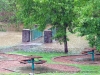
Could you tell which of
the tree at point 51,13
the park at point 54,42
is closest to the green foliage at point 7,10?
the park at point 54,42

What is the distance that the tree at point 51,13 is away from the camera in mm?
20406

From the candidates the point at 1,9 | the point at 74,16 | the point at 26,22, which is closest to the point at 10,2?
the point at 1,9

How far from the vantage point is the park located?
48.1 ft

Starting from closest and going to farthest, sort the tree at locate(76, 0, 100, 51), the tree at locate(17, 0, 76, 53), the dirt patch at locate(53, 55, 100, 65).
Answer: the tree at locate(76, 0, 100, 51)
the dirt patch at locate(53, 55, 100, 65)
the tree at locate(17, 0, 76, 53)

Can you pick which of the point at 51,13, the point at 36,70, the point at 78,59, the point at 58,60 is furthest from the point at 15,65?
the point at 51,13

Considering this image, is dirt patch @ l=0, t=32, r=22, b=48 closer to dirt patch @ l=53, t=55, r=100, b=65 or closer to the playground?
the playground

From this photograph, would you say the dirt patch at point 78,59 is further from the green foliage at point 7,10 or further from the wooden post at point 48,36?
the green foliage at point 7,10

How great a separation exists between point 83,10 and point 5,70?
14.2ft

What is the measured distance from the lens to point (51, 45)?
26.1 meters

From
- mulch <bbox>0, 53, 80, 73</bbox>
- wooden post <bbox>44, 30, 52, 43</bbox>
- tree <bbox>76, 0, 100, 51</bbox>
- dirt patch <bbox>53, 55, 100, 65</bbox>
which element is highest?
tree <bbox>76, 0, 100, 51</bbox>

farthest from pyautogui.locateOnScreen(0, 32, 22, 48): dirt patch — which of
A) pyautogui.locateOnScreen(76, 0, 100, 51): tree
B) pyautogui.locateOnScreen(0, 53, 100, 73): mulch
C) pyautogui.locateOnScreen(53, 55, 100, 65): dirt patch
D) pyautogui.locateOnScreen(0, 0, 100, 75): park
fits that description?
pyautogui.locateOnScreen(76, 0, 100, 51): tree

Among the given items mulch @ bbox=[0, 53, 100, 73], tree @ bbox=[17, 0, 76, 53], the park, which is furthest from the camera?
tree @ bbox=[17, 0, 76, 53]

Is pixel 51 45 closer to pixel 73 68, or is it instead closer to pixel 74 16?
pixel 74 16

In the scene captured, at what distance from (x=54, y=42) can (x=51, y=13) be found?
23.4 ft
